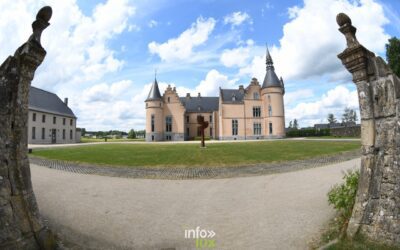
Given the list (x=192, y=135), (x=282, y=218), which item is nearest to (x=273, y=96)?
(x=192, y=135)

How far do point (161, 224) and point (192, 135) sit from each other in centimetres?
4557

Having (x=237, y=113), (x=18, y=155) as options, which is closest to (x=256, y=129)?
(x=237, y=113)

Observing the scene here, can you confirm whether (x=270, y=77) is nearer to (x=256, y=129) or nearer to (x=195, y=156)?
(x=256, y=129)

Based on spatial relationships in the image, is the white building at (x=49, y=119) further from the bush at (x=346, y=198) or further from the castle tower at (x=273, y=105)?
the bush at (x=346, y=198)

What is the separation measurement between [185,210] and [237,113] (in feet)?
132

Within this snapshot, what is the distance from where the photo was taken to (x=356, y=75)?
12.5 feet

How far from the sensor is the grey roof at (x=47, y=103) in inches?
1524

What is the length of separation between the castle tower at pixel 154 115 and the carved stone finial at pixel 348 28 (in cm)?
4157

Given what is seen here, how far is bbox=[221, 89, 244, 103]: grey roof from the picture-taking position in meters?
45.6

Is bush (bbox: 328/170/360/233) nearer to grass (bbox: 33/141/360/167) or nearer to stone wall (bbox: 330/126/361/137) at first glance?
grass (bbox: 33/141/360/167)

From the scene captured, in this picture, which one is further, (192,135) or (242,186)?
(192,135)

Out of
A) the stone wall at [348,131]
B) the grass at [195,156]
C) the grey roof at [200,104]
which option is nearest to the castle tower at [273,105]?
the stone wall at [348,131]

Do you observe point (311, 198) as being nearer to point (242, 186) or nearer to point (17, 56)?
point (242, 186)

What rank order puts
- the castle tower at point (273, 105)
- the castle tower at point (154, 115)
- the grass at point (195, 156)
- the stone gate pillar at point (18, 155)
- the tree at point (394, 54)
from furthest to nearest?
the castle tower at point (154, 115) → the castle tower at point (273, 105) → the tree at point (394, 54) → the grass at point (195, 156) → the stone gate pillar at point (18, 155)
